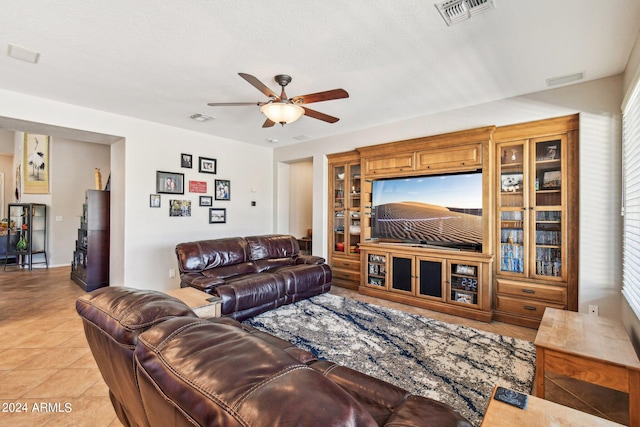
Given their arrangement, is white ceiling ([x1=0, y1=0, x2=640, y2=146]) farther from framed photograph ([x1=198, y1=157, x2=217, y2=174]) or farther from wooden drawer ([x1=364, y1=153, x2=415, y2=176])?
framed photograph ([x1=198, y1=157, x2=217, y2=174])

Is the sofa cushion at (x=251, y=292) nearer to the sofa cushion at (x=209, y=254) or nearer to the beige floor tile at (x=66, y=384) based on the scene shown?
the sofa cushion at (x=209, y=254)

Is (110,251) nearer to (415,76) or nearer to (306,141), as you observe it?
(306,141)

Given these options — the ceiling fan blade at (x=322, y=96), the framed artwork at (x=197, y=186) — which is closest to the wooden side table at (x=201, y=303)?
the ceiling fan blade at (x=322, y=96)

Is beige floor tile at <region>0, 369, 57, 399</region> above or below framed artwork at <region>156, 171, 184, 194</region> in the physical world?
below

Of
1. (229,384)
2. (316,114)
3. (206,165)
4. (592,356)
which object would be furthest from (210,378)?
(206,165)

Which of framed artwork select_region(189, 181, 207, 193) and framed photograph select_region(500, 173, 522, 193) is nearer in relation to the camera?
framed photograph select_region(500, 173, 522, 193)

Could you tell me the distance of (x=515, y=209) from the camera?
3.48 m


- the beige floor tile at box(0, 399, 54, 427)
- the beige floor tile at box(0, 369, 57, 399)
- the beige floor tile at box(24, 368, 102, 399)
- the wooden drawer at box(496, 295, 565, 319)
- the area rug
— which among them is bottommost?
the beige floor tile at box(0, 399, 54, 427)

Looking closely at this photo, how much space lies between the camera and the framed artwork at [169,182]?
448 centimetres

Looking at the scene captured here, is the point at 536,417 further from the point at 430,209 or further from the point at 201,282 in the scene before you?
the point at 430,209

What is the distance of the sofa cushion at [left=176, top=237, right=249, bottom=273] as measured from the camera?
3668 mm

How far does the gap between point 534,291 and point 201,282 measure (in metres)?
3.74

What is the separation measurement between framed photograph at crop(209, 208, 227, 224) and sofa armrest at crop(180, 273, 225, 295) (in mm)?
1751

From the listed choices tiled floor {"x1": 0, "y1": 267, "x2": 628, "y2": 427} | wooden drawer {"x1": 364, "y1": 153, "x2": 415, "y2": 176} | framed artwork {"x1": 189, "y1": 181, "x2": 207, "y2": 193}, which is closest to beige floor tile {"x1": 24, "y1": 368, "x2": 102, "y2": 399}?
tiled floor {"x1": 0, "y1": 267, "x2": 628, "y2": 427}
